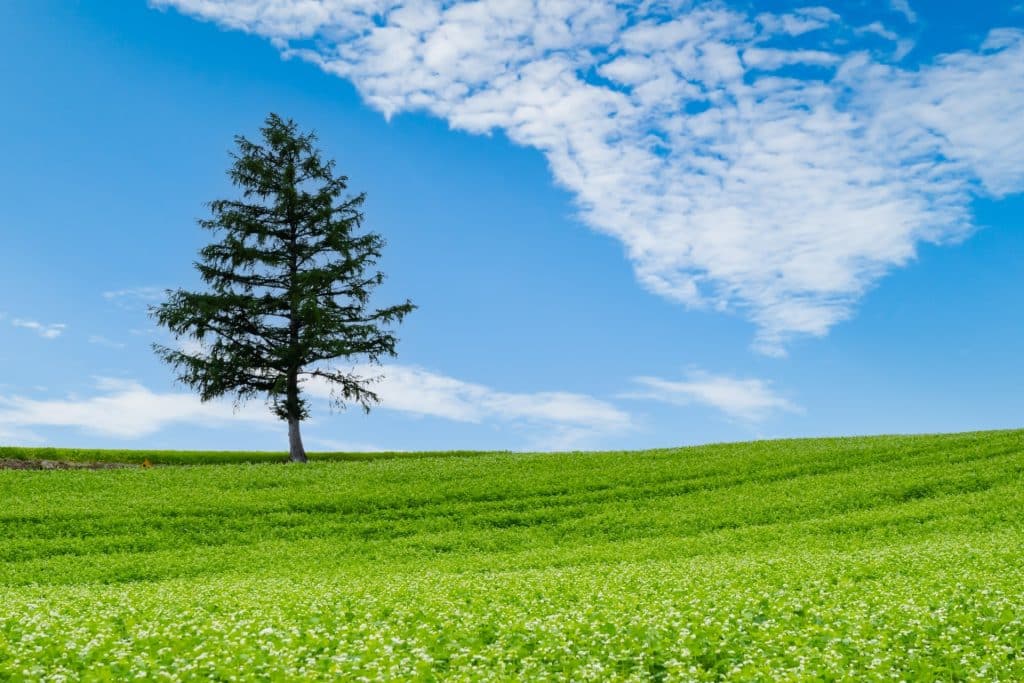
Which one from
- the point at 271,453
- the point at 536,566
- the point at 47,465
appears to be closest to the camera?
the point at 536,566

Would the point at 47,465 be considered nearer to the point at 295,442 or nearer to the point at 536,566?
the point at 295,442

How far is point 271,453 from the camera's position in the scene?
1944 inches

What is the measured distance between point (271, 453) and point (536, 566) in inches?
1191

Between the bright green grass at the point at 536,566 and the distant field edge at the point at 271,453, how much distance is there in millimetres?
413

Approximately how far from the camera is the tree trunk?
4375 centimetres

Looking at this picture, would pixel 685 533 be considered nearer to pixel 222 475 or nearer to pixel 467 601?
pixel 467 601

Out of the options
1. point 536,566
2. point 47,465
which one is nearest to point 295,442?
point 47,465

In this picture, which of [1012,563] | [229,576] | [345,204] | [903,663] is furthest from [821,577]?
[345,204]

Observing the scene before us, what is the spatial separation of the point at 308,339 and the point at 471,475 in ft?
41.8

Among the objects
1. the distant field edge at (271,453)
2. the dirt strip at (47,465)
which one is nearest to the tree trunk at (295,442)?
the distant field edge at (271,453)

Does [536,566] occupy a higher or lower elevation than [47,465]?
lower

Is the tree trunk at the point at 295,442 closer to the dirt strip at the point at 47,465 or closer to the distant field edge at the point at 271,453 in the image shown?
the distant field edge at the point at 271,453

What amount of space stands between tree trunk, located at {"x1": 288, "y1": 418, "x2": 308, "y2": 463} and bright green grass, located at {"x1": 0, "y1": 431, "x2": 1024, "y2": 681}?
210 inches

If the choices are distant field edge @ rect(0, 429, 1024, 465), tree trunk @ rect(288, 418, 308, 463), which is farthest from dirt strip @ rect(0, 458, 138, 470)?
tree trunk @ rect(288, 418, 308, 463)
